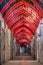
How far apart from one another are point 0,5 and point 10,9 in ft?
10.3

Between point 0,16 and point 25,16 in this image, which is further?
point 25,16

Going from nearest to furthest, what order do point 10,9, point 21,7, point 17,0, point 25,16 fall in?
point 17,0 < point 10,9 < point 21,7 < point 25,16

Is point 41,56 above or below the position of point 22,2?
below

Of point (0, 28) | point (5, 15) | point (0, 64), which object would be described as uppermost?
point (5, 15)

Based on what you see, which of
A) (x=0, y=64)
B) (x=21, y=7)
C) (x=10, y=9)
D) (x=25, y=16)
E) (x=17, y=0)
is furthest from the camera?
(x=25, y=16)

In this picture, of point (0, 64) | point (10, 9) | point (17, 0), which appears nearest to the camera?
point (0, 64)

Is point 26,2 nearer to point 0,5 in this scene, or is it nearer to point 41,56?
point 0,5

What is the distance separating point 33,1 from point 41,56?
22.3 feet

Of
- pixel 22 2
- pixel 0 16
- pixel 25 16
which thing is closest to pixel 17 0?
pixel 22 2

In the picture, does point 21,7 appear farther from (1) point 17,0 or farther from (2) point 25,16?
(2) point 25,16

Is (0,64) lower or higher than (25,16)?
lower

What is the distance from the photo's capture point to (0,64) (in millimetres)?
24984

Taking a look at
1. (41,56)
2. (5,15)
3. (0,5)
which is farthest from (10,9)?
(41,56)

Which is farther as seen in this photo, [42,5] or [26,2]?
[26,2]
